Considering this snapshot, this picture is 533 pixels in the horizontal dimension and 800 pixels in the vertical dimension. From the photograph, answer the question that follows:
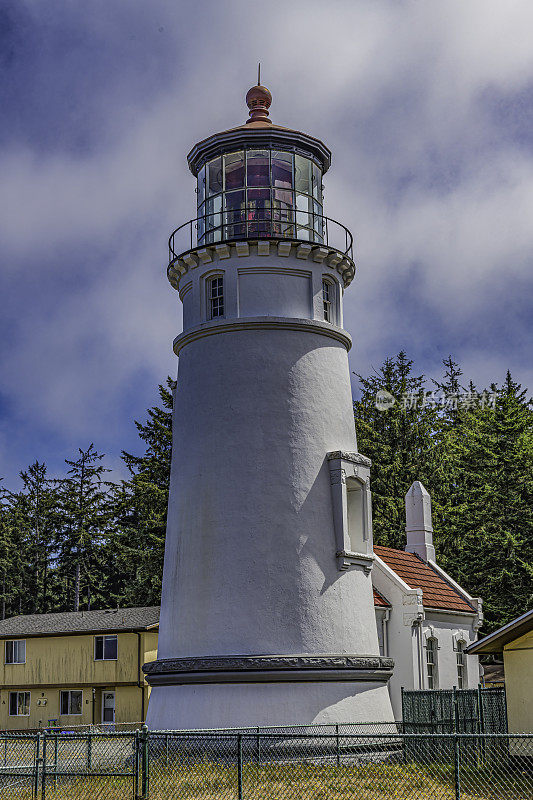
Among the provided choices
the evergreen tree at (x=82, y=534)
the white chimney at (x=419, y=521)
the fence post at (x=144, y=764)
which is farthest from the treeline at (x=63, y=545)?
the fence post at (x=144, y=764)

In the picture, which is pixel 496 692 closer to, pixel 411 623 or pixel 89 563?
pixel 411 623

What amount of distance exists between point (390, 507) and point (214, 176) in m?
29.6

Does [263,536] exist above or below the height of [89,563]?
below

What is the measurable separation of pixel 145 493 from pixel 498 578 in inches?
832

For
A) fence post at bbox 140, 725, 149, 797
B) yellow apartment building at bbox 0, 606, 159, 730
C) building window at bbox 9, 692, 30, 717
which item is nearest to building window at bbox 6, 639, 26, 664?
yellow apartment building at bbox 0, 606, 159, 730

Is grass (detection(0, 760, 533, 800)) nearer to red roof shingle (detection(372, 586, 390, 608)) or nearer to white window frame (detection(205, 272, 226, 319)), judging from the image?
white window frame (detection(205, 272, 226, 319))

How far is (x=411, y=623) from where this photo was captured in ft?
96.1

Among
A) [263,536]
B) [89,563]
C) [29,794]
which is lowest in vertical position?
[29,794]

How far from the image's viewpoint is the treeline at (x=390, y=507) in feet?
143

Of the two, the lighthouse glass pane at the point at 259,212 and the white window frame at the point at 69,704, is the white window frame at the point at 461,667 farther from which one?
the white window frame at the point at 69,704

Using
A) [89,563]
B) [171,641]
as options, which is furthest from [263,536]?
[89,563]

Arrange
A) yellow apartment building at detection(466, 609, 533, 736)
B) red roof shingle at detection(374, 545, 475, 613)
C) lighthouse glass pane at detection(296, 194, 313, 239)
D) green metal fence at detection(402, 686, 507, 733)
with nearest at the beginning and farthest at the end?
yellow apartment building at detection(466, 609, 533, 736) → green metal fence at detection(402, 686, 507, 733) → lighthouse glass pane at detection(296, 194, 313, 239) → red roof shingle at detection(374, 545, 475, 613)

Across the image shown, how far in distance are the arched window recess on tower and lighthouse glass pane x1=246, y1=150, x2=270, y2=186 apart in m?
7.32

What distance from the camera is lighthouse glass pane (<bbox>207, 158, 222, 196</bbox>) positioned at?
2383 centimetres
